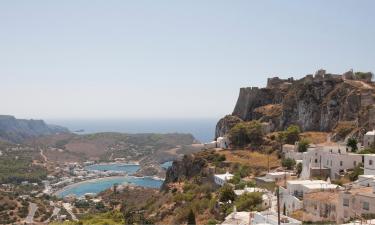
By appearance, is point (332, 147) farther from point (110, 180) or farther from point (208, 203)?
point (110, 180)

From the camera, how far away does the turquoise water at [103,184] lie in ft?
422

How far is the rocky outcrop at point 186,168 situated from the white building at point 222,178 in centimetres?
785

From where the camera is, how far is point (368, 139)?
145 ft

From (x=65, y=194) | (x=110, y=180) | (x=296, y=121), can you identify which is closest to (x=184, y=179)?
(x=296, y=121)

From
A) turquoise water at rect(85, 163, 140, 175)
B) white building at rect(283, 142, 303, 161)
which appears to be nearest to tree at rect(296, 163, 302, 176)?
white building at rect(283, 142, 303, 161)

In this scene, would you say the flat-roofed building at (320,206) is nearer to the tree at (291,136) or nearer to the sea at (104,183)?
the tree at (291,136)

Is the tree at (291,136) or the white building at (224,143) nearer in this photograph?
the tree at (291,136)

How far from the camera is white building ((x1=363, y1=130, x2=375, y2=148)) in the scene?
43750 mm

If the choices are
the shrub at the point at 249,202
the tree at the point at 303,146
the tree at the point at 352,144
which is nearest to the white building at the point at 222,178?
the tree at the point at 303,146

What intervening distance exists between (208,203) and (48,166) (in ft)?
425

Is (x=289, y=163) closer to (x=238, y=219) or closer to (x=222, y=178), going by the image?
(x=222, y=178)

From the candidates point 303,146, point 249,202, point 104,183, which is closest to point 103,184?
point 104,183

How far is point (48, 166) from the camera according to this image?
537 ft

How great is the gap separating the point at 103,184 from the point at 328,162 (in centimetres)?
10712
